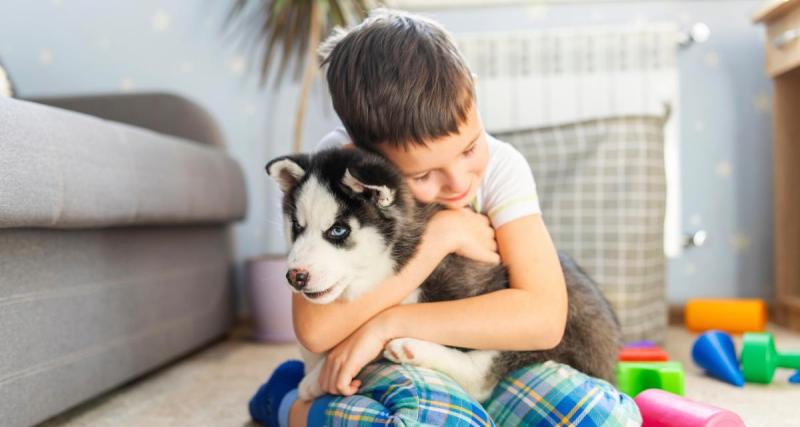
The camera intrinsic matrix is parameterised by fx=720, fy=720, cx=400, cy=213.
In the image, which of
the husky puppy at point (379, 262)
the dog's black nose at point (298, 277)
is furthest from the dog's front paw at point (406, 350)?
the dog's black nose at point (298, 277)

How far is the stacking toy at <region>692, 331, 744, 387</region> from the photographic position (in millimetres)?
1803

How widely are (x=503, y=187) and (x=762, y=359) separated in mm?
920

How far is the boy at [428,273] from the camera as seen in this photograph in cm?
115

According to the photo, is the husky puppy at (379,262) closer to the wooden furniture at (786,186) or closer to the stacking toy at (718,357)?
the stacking toy at (718,357)

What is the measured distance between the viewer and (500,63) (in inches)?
111

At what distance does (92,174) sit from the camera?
5.25ft

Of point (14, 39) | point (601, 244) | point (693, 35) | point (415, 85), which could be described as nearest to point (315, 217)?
point (415, 85)

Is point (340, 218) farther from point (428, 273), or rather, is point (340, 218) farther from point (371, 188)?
point (428, 273)

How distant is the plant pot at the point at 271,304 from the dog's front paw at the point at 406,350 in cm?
145

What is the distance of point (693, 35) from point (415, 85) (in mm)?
2077

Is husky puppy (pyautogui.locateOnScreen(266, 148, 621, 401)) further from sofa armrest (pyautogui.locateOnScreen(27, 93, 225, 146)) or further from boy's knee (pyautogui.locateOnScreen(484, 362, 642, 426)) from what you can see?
sofa armrest (pyautogui.locateOnScreen(27, 93, 225, 146))

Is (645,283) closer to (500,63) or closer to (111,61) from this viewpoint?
(500,63)

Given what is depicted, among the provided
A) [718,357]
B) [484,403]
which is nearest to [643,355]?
[718,357]

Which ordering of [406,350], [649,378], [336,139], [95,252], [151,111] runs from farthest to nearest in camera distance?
[151,111], [95,252], [649,378], [336,139], [406,350]
